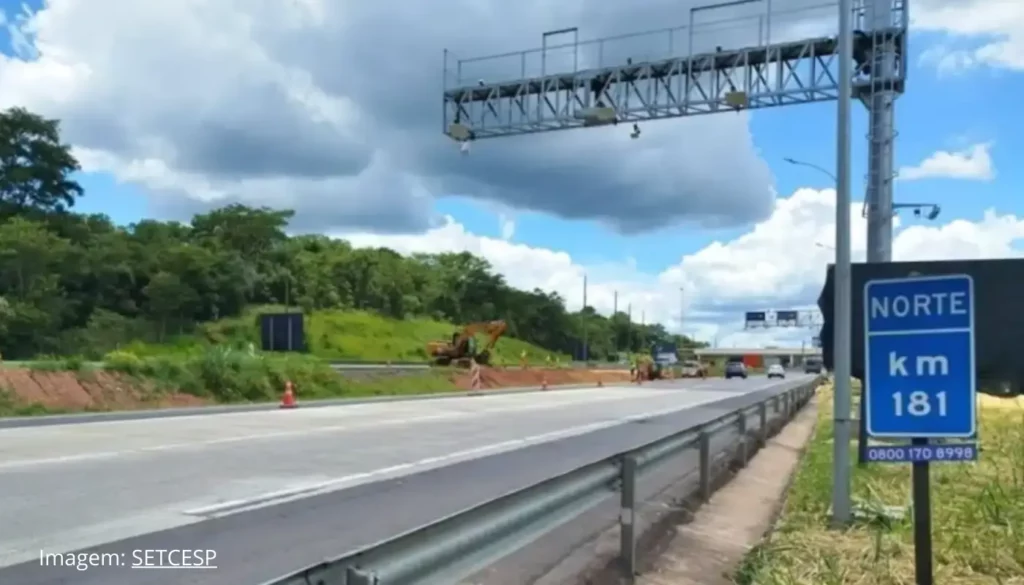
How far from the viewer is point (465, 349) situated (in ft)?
201

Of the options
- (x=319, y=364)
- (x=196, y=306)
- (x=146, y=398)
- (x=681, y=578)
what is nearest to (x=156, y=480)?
(x=681, y=578)

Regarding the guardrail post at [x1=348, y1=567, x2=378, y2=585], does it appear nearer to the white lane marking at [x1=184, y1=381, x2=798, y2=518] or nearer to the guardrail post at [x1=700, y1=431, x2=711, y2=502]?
the white lane marking at [x1=184, y1=381, x2=798, y2=518]

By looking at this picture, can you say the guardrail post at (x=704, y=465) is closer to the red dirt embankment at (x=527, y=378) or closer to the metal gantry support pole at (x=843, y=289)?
the metal gantry support pole at (x=843, y=289)

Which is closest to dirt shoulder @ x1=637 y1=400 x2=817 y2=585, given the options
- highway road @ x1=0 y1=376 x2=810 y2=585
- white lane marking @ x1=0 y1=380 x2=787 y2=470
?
highway road @ x1=0 y1=376 x2=810 y2=585

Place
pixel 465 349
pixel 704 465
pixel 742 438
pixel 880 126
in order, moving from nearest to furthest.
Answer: pixel 704 465, pixel 742 438, pixel 880 126, pixel 465 349

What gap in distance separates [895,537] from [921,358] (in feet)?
9.85

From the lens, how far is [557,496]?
21.1 ft

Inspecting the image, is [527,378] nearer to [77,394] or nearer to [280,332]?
[280,332]

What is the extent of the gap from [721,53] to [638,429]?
9.27 meters

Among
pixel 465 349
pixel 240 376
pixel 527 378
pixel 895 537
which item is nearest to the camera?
pixel 895 537

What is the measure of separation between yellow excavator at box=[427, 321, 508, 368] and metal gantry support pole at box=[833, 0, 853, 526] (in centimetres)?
4884

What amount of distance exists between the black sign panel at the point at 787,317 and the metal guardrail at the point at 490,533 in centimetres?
10652

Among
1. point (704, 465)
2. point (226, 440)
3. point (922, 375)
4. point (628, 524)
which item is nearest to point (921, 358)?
point (922, 375)

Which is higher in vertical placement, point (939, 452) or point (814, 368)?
point (814, 368)
